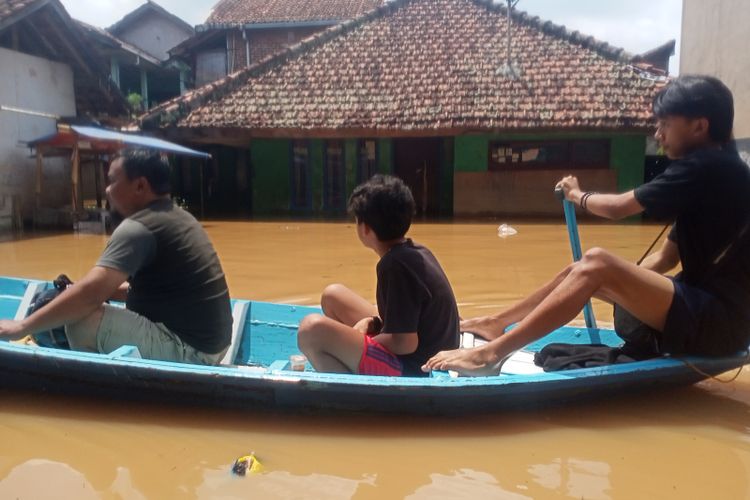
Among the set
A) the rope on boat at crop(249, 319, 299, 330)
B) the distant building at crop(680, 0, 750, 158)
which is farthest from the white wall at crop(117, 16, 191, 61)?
the rope on boat at crop(249, 319, 299, 330)

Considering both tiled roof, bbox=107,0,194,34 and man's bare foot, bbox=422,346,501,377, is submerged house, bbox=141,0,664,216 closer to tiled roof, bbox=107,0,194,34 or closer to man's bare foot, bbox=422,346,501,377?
man's bare foot, bbox=422,346,501,377

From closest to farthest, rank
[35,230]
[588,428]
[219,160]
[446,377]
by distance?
[446,377] < [588,428] < [35,230] < [219,160]

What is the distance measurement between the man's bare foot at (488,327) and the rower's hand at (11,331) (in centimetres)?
219

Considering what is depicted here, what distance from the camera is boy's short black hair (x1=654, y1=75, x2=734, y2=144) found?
2738mm

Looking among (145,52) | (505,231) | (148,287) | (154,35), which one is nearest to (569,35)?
(505,231)

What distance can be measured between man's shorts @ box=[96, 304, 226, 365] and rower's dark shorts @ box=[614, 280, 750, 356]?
2.18 metres

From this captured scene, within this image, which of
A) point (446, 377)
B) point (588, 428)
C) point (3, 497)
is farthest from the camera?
point (588, 428)

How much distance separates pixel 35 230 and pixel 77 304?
1040cm

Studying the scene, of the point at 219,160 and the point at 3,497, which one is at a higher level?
the point at 219,160

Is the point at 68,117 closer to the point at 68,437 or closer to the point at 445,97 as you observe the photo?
the point at 445,97

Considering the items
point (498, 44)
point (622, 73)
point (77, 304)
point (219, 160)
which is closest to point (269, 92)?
point (219, 160)

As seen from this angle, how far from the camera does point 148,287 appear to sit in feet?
9.77

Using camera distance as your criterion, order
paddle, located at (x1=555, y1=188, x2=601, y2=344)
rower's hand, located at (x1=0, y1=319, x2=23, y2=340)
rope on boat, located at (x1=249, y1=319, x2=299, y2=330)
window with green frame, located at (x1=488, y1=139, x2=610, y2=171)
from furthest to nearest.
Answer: window with green frame, located at (x1=488, y1=139, x2=610, y2=171) → rope on boat, located at (x1=249, y1=319, x2=299, y2=330) → paddle, located at (x1=555, y1=188, x2=601, y2=344) → rower's hand, located at (x1=0, y1=319, x2=23, y2=340)

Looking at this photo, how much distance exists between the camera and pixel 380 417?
2.89m
